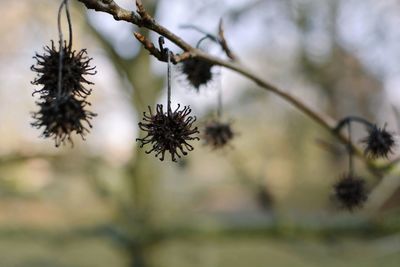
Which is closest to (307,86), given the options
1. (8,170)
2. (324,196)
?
(324,196)

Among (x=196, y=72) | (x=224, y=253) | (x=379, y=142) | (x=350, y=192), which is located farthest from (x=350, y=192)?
(x=224, y=253)

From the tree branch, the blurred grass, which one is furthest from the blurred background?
the tree branch

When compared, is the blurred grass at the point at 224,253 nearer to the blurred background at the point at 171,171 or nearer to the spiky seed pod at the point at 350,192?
the blurred background at the point at 171,171

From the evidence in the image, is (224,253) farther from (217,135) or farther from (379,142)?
(379,142)

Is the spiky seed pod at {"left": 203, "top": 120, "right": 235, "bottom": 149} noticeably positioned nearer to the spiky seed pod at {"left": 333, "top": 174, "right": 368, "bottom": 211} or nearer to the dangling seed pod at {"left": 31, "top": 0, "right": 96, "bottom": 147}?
the spiky seed pod at {"left": 333, "top": 174, "right": 368, "bottom": 211}

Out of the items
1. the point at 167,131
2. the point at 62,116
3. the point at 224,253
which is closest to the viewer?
the point at 62,116
